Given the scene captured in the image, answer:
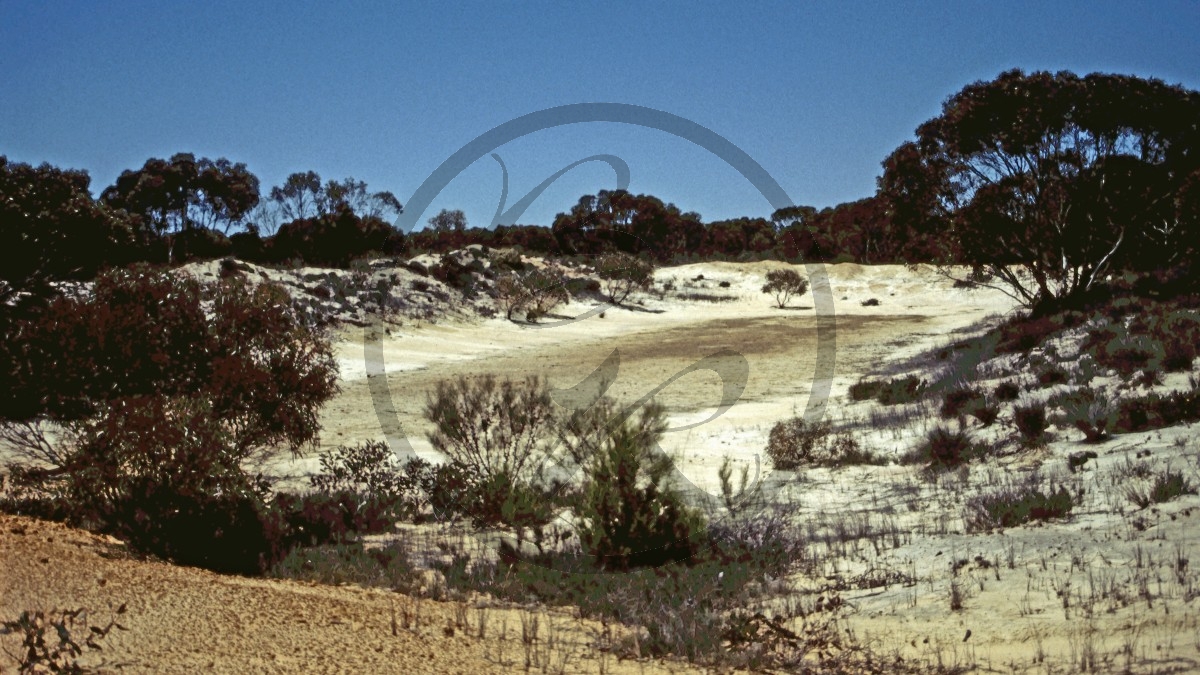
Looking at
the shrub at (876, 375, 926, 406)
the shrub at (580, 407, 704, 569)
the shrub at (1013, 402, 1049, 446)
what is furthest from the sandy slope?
the shrub at (876, 375, 926, 406)

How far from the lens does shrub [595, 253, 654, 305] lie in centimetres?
5819

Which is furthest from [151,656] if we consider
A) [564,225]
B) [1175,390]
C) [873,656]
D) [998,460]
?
[564,225]

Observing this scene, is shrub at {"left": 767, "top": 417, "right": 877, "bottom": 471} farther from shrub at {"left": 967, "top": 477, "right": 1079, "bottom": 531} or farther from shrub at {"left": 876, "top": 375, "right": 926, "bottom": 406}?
shrub at {"left": 876, "top": 375, "right": 926, "bottom": 406}

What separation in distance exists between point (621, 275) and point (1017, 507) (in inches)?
1942

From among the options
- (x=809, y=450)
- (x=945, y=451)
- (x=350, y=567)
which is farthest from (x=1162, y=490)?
(x=350, y=567)

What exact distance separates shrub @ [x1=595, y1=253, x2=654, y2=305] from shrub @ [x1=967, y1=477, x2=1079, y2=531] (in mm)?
46282

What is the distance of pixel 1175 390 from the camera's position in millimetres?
14172

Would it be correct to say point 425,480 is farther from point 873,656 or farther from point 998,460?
point 998,460

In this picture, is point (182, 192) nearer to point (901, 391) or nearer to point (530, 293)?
point (530, 293)

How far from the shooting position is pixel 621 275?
193 ft

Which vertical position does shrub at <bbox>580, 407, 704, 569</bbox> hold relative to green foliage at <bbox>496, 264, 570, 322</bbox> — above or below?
below

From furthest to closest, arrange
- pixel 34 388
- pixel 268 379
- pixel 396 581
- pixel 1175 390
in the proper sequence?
pixel 1175 390 < pixel 268 379 < pixel 34 388 < pixel 396 581

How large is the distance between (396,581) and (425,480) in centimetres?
384

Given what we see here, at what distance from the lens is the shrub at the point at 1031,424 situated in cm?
1355
